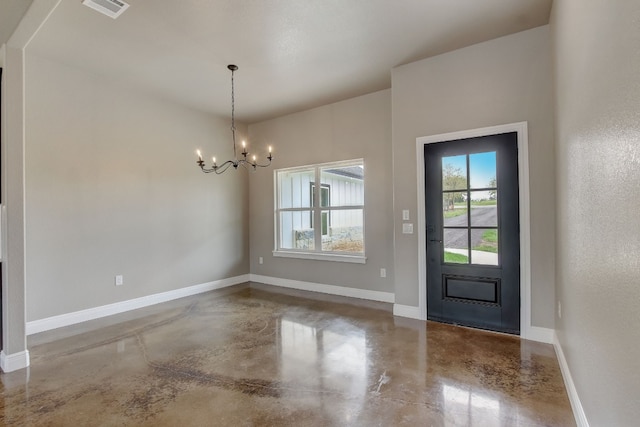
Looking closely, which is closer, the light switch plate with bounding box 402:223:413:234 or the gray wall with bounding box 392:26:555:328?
the gray wall with bounding box 392:26:555:328

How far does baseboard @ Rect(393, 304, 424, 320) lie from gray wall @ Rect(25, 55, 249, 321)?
126 inches

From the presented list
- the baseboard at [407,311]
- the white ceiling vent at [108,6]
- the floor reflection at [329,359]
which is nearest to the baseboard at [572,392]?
the floor reflection at [329,359]

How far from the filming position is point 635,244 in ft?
3.27

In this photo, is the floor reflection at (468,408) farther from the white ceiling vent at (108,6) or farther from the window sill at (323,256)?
the white ceiling vent at (108,6)

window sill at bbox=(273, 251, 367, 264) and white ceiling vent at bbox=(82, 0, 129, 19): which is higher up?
→ white ceiling vent at bbox=(82, 0, 129, 19)

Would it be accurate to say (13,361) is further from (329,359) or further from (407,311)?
(407,311)

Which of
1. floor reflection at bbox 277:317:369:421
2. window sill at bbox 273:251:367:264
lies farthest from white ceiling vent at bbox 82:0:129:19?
window sill at bbox 273:251:367:264

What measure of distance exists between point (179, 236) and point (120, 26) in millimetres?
2909

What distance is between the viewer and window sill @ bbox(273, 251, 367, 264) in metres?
4.77

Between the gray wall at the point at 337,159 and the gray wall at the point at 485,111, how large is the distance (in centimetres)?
68

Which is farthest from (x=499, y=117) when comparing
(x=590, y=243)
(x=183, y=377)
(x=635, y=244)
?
(x=183, y=377)

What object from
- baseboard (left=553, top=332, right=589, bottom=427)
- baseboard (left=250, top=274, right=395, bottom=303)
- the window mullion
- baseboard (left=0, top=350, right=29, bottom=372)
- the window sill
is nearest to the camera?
baseboard (left=553, top=332, right=589, bottom=427)

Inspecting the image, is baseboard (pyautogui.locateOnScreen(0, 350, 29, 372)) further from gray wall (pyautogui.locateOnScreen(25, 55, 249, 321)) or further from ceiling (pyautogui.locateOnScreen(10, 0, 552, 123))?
ceiling (pyautogui.locateOnScreen(10, 0, 552, 123))

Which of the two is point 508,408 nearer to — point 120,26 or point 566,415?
point 566,415
